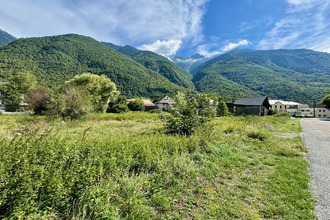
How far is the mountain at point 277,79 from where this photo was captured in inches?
3764

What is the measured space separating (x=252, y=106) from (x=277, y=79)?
122382mm

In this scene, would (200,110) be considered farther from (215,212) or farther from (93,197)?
(93,197)

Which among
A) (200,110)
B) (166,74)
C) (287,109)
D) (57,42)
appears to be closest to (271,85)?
(287,109)

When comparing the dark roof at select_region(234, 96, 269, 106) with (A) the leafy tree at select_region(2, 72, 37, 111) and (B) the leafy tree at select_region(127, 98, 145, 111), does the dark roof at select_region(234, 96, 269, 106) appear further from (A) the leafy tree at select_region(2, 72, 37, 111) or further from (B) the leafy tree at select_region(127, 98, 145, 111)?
(A) the leafy tree at select_region(2, 72, 37, 111)

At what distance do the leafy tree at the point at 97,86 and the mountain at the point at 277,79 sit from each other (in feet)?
293

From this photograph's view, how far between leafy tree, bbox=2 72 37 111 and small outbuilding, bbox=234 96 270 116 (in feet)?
161

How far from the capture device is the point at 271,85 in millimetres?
113312

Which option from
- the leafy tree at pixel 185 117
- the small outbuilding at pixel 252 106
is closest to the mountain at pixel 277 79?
the small outbuilding at pixel 252 106

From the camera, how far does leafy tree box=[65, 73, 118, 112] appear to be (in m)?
25.1

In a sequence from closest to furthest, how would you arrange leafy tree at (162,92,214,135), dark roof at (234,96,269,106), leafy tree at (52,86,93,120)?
1. leafy tree at (162,92,214,135)
2. leafy tree at (52,86,93,120)
3. dark roof at (234,96,269,106)

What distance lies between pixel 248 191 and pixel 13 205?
4.02m

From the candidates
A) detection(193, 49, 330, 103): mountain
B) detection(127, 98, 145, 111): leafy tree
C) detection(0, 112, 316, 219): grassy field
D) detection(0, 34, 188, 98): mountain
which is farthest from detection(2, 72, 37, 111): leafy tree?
detection(193, 49, 330, 103): mountain

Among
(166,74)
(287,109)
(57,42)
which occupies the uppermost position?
(57,42)

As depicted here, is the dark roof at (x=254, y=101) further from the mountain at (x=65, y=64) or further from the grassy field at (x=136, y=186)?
the mountain at (x=65, y=64)
